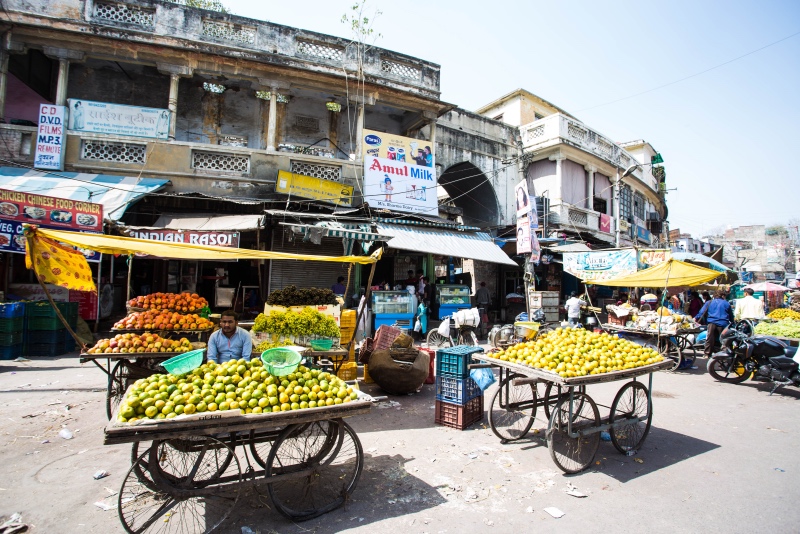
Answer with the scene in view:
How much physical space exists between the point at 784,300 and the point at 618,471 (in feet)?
116

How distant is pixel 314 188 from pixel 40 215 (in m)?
6.34

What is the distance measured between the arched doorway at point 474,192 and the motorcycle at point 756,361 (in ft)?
34.0

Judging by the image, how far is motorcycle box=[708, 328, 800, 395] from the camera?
758 cm

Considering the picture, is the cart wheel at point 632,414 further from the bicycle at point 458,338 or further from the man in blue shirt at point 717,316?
the man in blue shirt at point 717,316

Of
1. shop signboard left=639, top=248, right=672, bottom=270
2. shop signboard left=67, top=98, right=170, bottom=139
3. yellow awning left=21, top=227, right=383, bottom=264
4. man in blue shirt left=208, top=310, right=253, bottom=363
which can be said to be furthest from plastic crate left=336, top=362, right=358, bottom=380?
shop signboard left=639, top=248, right=672, bottom=270

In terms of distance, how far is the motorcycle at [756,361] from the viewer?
7.58 meters

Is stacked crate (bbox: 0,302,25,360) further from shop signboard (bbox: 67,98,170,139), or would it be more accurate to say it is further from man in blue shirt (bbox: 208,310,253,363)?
man in blue shirt (bbox: 208,310,253,363)


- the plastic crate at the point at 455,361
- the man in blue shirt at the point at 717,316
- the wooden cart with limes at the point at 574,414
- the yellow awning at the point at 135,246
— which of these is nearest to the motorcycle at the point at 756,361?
the man in blue shirt at the point at 717,316

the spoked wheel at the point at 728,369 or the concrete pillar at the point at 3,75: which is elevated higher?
the concrete pillar at the point at 3,75

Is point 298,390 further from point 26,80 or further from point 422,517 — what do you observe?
point 26,80

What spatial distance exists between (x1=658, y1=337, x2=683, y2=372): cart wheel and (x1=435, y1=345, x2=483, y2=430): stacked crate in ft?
22.1

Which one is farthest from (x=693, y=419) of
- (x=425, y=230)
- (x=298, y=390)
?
(x=425, y=230)

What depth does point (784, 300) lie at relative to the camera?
2961 cm

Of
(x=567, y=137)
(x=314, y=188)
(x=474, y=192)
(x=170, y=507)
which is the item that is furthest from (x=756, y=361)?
(x=567, y=137)
